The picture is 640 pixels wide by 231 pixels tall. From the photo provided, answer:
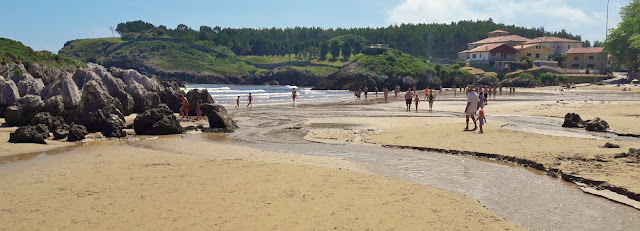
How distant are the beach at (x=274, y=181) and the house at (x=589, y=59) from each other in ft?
292

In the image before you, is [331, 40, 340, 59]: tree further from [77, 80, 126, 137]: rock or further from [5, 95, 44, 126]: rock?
[5, 95, 44, 126]: rock

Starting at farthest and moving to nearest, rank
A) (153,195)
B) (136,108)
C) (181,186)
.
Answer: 1. (136,108)
2. (181,186)
3. (153,195)

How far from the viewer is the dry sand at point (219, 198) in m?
8.12

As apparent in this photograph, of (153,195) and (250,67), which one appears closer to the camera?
(153,195)

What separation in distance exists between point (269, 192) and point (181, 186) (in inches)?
84.9

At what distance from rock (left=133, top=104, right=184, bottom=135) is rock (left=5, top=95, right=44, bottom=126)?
16.8ft

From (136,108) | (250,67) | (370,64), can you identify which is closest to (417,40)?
(250,67)

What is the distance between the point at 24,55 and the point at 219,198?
133 feet

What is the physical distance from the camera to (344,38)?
18200 cm

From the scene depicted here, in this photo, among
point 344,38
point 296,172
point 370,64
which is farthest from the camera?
point 344,38

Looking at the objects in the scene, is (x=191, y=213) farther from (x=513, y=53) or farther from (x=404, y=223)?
(x=513, y=53)

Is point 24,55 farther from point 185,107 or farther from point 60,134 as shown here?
point 60,134

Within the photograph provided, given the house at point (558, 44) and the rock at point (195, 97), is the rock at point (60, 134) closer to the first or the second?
the rock at point (195, 97)

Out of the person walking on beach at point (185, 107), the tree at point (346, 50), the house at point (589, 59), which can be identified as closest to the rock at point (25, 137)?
the person walking on beach at point (185, 107)
